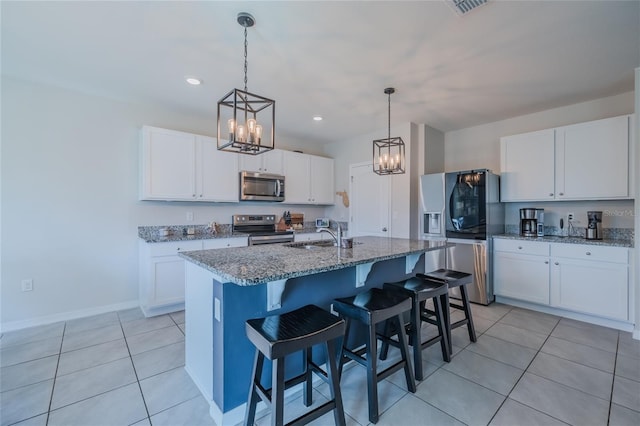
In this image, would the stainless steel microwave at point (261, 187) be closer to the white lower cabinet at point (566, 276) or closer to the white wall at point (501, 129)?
Answer: the white wall at point (501, 129)

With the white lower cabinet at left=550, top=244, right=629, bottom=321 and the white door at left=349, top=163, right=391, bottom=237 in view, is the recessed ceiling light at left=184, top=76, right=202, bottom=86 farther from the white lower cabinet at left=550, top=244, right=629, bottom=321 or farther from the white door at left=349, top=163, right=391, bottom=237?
the white lower cabinet at left=550, top=244, right=629, bottom=321

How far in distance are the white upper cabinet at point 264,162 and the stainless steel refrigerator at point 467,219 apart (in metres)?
2.31

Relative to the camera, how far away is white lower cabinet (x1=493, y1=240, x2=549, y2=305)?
336cm

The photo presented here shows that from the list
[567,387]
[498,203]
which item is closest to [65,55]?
[567,387]

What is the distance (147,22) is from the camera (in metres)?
2.06

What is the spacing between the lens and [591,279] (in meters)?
3.05

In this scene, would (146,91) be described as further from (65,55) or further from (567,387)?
(567,387)

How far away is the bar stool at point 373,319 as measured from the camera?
1669mm

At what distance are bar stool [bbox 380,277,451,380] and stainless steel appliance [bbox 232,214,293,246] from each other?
7.27 feet

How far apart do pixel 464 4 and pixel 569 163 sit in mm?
2651

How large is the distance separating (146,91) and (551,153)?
4921 mm

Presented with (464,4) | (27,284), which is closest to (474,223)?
(464,4)

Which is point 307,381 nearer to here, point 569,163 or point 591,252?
point 591,252

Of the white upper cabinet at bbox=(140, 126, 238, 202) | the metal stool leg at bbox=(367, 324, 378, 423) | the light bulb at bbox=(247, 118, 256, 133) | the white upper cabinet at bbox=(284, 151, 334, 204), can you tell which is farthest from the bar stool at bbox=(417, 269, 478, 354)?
the white upper cabinet at bbox=(140, 126, 238, 202)
